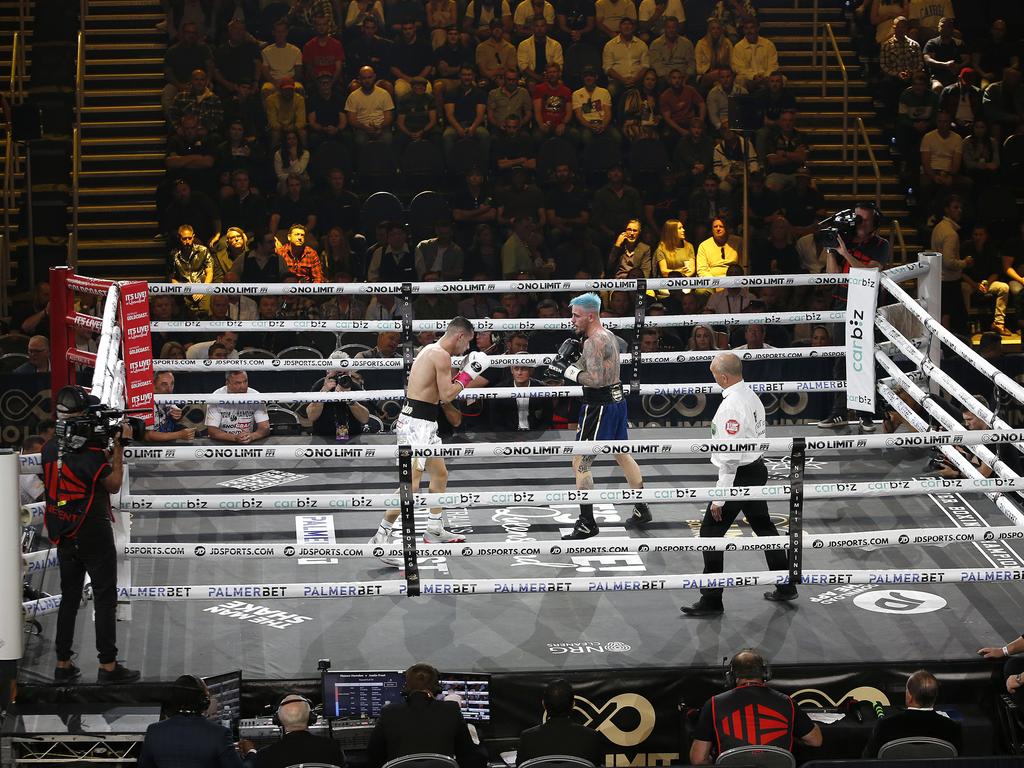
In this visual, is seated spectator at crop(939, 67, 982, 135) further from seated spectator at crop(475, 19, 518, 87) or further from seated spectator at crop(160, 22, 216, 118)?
seated spectator at crop(160, 22, 216, 118)

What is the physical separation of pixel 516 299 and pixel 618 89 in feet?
12.6

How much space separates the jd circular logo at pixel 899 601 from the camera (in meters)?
7.30

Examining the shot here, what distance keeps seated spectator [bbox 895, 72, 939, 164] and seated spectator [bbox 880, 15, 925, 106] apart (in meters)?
0.37

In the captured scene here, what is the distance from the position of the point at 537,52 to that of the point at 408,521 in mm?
9594

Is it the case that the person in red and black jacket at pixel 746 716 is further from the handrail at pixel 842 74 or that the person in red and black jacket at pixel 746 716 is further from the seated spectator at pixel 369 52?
the handrail at pixel 842 74

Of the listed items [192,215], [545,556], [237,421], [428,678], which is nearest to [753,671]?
[428,678]

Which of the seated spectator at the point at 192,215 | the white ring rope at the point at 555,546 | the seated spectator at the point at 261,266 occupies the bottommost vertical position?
the white ring rope at the point at 555,546

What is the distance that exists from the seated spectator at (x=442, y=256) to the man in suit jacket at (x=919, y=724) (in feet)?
25.6

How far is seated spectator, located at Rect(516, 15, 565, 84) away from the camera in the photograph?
49.1 feet

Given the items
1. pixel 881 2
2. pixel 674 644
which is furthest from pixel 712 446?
pixel 881 2

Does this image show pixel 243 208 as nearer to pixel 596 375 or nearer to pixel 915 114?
pixel 596 375

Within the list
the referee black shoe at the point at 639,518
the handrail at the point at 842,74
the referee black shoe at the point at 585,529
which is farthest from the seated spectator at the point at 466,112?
the referee black shoe at the point at 585,529

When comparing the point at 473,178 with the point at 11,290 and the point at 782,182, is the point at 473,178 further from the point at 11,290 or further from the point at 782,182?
the point at 11,290

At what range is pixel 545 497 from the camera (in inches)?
256
